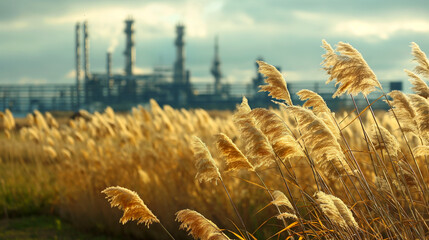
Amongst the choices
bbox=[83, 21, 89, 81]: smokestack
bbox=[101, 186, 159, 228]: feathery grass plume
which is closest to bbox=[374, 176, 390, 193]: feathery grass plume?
bbox=[101, 186, 159, 228]: feathery grass plume

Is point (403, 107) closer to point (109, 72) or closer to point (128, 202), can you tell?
point (128, 202)

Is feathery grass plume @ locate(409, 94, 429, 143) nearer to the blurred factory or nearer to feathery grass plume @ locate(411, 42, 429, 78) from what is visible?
feathery grass plume @ locate(411, 42, 429, 78)

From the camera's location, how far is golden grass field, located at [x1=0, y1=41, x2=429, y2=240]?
2.32 metres

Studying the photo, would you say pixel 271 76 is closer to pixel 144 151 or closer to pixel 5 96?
pixel 144 151

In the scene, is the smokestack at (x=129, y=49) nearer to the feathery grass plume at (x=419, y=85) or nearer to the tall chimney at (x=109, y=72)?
the tall chimney at (x=109, y=72)

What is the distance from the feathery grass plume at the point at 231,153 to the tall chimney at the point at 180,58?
130ft

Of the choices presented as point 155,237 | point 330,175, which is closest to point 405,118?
point 330,175

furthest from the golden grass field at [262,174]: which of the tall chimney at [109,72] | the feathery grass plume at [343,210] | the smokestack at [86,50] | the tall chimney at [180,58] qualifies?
the tall chimney at [180,58]

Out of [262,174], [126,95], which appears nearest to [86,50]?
[126,95]

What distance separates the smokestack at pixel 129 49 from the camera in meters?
43.0

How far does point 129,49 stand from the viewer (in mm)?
43312

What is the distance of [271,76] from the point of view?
252 cm

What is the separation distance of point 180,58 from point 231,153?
136ft

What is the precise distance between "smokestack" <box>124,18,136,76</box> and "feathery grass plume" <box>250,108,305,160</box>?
41.1 meters
